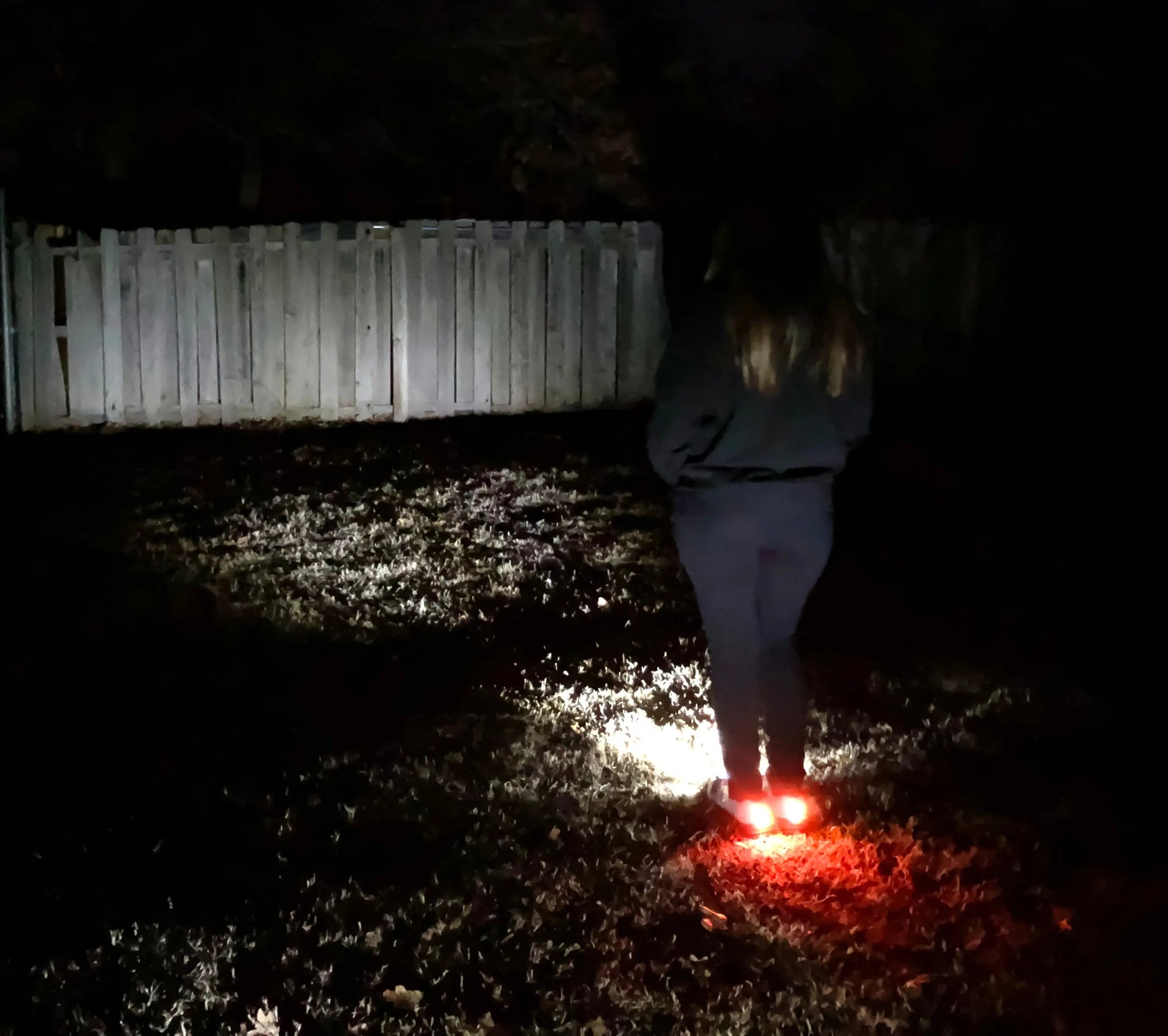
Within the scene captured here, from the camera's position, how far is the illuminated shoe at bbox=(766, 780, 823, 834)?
4250 mm

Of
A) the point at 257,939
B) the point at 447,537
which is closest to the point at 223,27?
the point at 447,537

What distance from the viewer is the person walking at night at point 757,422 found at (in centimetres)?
367

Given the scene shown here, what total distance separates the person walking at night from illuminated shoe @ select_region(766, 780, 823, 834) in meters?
0.50

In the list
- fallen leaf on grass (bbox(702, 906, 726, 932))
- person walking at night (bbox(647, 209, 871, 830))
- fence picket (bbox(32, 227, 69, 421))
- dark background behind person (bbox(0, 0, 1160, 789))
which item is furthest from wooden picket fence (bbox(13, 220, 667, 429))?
fallen leaf on grass (bbox(702, 906, 726, 932))

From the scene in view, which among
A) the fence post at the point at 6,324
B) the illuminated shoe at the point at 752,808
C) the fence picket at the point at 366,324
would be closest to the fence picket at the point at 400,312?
the fence picket at the point at 366,324

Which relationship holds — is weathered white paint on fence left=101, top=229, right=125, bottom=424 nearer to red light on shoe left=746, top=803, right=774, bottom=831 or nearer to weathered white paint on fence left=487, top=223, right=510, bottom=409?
weathered white paint on fence left=487, top=223, right=510, bottom=409

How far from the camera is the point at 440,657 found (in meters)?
6.03

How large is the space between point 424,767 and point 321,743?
51cm

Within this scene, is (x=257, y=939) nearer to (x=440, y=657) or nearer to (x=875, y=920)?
(x=875, y=920)

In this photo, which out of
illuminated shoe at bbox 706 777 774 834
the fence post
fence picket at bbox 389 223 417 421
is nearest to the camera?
illuminated shoe at bbox 706 777 774 834

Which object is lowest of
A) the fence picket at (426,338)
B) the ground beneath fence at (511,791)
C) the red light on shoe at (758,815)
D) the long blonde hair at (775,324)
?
the ground beneath fence at (511,791)

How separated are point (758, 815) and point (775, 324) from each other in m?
1.62

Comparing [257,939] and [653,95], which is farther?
[653,95]

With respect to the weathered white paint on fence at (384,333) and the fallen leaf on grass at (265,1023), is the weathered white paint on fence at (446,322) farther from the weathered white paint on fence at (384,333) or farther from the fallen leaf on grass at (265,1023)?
the fallen leaf on grass at (265,1023)
